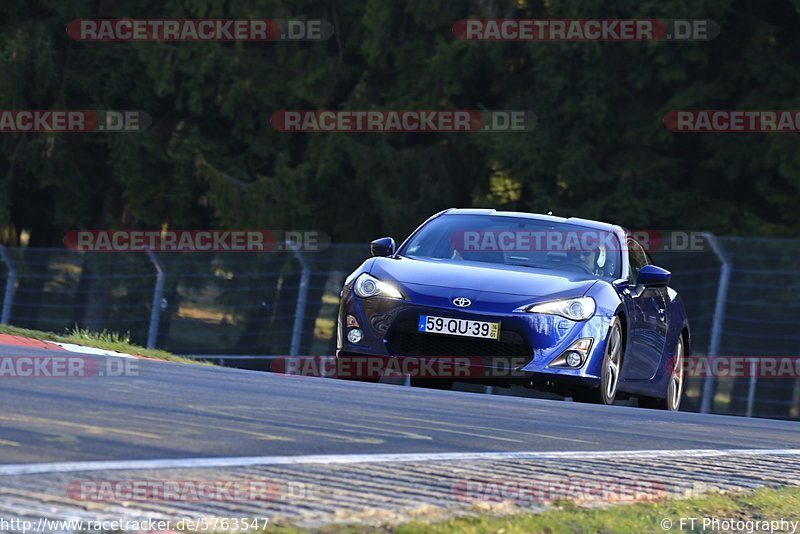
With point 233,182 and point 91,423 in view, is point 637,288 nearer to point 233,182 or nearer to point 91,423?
point 91,423

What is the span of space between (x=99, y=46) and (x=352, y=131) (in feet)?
24.3

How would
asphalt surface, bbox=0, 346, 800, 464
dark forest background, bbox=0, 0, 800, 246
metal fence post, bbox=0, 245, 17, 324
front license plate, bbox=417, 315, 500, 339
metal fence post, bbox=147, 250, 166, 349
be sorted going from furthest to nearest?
1. dark forest background, bbox=0, 0, 800, 246
2. metal fence post, bbox=0, 245, 17, 324
3. metal fence post, bbox=147, 250, 166, 349
4. front license plate, bbox=417, 315, 500, 339
5. asphalt surface, bbox=0, 346, 800, 464

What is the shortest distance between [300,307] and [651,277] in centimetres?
789

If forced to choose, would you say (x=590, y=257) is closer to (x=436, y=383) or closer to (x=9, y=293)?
(x=436, y=383)

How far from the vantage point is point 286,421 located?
22.9 ft

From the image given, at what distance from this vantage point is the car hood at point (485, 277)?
11039 mm

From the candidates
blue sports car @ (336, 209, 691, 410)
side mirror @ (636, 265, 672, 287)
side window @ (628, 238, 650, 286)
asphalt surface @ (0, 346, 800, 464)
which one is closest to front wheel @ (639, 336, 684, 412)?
side window @ (628, 238, 650, 286)

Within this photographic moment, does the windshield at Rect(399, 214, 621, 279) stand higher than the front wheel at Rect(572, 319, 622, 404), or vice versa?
the windshield at Rect(399, 214, 621, 279)

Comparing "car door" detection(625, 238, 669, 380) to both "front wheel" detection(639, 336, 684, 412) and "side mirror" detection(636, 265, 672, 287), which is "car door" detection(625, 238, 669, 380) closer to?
"side mirror" detection(636, 265, 672, 287)

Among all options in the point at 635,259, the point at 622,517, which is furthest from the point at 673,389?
the point at 622,517

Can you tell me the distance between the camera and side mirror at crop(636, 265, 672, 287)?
11992 millimetres

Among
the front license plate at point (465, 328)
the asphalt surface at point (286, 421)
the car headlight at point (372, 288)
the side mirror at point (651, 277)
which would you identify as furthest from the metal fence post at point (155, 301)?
the asphalt surface at point (286, 421)

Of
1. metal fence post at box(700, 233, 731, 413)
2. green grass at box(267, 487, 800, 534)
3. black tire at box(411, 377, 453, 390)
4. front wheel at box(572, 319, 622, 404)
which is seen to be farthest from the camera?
metal fence post at box(700, 233, 731, 413)

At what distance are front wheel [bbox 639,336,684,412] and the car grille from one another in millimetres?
2643
